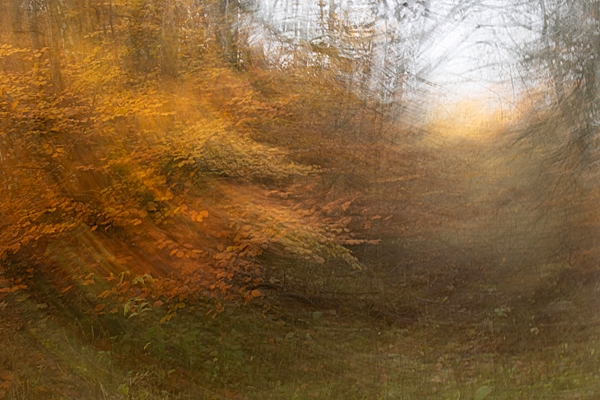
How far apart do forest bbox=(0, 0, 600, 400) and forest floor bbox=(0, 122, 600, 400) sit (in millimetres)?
14

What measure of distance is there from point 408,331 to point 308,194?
1.09m

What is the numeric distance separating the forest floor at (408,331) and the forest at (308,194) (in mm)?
14

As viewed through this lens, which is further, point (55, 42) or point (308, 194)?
point (308, 194)

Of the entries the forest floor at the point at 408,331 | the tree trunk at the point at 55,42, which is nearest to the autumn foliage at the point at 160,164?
the tree trunk at the point at 55,42

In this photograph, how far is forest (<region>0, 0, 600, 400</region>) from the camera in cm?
334

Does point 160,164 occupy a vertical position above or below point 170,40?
below

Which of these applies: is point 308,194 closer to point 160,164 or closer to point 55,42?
point 160,164

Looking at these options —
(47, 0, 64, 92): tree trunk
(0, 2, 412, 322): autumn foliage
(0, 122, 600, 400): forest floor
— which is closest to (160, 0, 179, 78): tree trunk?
(0, 2, 412, 322): autumn foliage

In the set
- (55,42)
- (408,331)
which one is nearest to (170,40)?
(55,42)

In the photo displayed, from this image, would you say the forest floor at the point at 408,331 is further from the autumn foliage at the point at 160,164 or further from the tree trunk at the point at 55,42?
the tree trunk at the point at 55,42

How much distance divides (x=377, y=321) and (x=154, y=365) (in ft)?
4.63

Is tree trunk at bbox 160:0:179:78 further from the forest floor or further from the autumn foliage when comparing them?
the forest floor

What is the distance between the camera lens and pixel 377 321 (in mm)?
3467

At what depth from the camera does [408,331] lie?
347 centimetres
